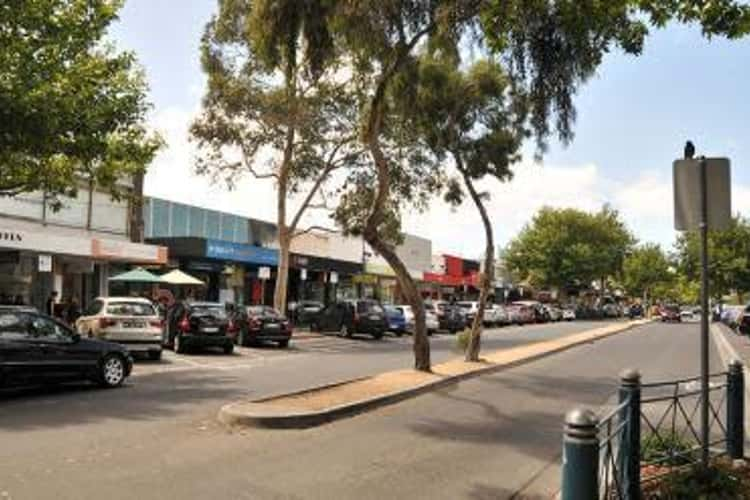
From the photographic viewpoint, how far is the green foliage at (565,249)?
84375 millimetres

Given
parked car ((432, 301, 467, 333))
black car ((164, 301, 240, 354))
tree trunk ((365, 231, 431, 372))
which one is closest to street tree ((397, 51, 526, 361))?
tree trunk ((365, 231, 431, 372))

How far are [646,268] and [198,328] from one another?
88577mm

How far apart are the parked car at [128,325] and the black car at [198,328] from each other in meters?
2.66

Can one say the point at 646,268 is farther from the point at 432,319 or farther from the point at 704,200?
the point at 704,200

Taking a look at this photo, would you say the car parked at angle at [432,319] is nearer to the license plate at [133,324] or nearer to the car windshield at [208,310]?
the car windshield at [208,310]

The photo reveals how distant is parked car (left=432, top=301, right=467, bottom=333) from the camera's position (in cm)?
4775

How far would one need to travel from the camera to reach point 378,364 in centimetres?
2384

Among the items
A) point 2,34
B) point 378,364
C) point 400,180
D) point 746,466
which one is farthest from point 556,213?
point 746,466

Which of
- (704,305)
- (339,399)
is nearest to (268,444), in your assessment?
(339,399)

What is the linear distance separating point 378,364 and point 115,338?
20.5 ft

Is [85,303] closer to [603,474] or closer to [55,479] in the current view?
[55,479]

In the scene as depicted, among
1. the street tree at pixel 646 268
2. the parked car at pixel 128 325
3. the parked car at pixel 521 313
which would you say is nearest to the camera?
the parked car at pixel 128 325

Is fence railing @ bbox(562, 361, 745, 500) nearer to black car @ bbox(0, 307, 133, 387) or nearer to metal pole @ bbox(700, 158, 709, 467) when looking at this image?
metal pole @ bbox(700, 158, 709, 467)

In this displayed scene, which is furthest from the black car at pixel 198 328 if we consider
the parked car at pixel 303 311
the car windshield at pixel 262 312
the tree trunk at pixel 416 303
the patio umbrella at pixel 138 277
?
the parked car at pixel 303 311
